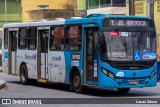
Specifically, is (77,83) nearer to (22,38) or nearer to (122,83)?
(122,83)

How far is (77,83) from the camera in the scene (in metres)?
20.8

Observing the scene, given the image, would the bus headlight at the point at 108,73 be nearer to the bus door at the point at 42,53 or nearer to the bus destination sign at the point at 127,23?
the bus destination sign at the point at 127,23

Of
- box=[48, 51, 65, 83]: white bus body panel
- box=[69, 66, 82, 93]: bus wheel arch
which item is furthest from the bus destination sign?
box=[48, 51, 65, 83]: white bus body panel

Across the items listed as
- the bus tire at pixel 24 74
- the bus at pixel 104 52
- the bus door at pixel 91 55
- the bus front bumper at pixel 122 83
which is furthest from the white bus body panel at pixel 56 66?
the bus front bumper at pixel 122 83

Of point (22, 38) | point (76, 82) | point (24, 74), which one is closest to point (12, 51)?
point (22, 38)

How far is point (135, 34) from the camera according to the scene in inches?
772

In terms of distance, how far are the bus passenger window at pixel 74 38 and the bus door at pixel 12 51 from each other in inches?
233

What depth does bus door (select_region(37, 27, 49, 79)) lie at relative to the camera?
2348cm

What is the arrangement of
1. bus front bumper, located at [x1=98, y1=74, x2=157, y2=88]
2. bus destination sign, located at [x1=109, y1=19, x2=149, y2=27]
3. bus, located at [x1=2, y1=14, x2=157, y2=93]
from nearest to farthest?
bus front bumper, located at [x1=98, y1=74, x2=157, y2=88], bus, located at [x1=2, y1=14, x2=157, y2=93], bus destination sign, located at [x1=109, y1=19, x2=149, y2=27]

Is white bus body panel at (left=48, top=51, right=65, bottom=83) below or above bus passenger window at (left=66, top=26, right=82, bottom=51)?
below

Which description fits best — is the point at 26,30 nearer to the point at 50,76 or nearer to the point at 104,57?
the point at 50,76

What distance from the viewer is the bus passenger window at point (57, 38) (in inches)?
869

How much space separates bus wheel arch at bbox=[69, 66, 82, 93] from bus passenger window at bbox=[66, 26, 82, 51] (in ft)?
2.82

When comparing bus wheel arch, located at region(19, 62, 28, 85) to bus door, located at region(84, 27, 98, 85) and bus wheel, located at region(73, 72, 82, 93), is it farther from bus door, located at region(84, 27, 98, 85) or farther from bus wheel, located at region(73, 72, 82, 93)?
bus door, located at region(84, 27, 98, 85)
